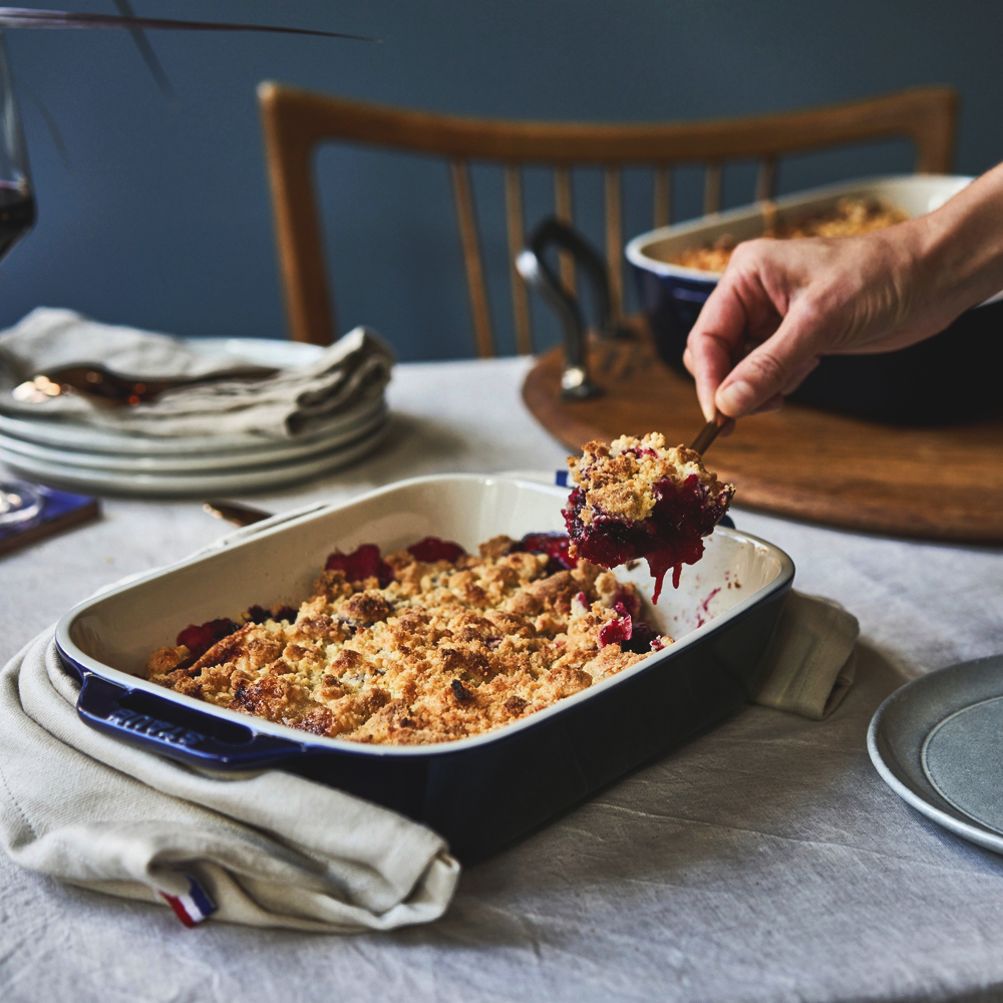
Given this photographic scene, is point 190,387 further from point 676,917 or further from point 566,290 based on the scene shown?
point 676,917

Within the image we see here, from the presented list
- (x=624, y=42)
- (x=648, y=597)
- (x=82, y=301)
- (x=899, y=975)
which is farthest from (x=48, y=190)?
(x=899, y=975)

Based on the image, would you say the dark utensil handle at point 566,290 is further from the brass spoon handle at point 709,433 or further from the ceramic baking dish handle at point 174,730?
the ceramic baking dish handle at point 174,730

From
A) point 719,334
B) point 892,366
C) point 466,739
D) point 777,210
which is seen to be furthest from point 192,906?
point 777,210

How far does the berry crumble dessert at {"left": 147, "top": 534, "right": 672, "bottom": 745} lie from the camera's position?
741 millimetres

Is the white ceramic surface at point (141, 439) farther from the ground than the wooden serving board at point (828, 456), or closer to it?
farther from the ground

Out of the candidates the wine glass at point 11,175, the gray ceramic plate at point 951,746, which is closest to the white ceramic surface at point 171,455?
the wine glass at point 11,175

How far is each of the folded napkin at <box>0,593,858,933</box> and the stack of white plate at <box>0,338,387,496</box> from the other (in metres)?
0.59

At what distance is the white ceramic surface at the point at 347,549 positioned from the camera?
780mm

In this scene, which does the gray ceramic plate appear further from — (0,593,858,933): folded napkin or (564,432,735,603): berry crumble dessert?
(0,593,858,933): folded napkin

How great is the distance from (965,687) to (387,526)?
457 mm

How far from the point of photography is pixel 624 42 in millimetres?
2795

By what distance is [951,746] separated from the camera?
0.75 m

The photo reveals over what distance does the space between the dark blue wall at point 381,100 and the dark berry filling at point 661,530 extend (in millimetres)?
2111

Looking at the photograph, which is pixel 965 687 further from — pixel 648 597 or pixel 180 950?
pixel 180 950
